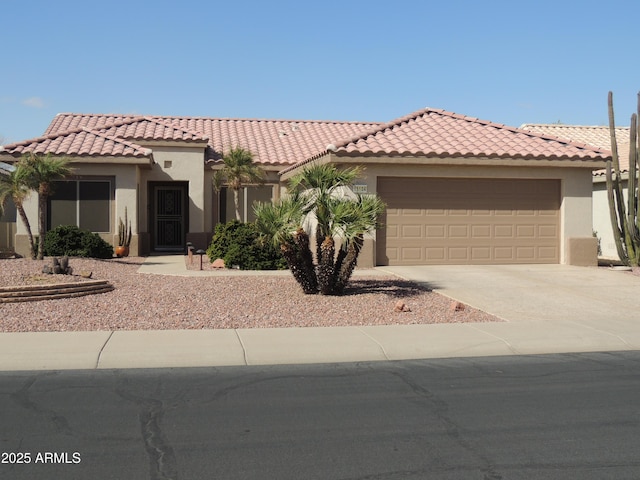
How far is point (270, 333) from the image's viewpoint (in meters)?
11.2

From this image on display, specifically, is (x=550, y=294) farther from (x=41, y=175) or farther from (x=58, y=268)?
(x=41, y=175)

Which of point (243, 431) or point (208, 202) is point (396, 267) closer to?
point (208, 202)

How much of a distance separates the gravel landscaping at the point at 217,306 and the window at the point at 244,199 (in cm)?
1064

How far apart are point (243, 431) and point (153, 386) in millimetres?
2066

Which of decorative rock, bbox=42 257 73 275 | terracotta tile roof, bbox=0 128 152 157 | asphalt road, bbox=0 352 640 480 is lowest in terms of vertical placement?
asphalt road, bbox=0 352 640 480

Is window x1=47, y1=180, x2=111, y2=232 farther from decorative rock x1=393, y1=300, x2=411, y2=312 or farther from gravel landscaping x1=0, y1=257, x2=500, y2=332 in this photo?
decorative rock x1=393, y1=300, x2=411, y2=312

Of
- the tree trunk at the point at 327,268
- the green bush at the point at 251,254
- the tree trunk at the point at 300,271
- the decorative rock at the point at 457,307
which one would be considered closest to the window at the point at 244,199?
the green bush at the point at 251,254

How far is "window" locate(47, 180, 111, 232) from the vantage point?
2300 cm

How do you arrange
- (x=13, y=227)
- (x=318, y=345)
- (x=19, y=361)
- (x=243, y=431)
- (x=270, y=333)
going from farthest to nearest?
(x=13, y=227)
(x=270, y=333)
(x=318, y=345)
(x=19, y=361)
(x=243, y=431)

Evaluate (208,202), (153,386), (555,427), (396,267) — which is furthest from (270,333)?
(208,202)

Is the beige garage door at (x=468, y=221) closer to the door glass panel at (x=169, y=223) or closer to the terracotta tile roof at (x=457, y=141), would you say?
the terracotta tile roof at (x=457, y=141)

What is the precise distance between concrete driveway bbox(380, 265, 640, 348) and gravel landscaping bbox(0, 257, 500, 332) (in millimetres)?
766

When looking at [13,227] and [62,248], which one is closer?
[62,248]

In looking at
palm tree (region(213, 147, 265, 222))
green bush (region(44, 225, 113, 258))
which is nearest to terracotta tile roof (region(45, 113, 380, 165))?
palm tree (region(213, 147, 265, 222))
